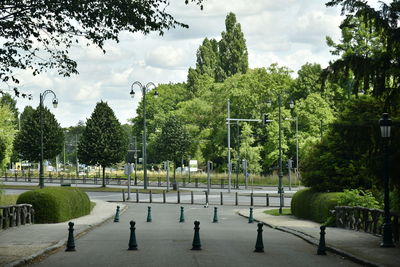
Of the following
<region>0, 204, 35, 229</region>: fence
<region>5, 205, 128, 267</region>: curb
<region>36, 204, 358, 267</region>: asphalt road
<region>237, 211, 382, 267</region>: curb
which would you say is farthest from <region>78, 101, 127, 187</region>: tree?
<region>36, 204, 358, 267</region>: asphalt road

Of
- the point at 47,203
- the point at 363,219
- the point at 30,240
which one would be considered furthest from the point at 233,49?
the point at 30,240

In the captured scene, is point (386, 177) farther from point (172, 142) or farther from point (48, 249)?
point (172, 142)

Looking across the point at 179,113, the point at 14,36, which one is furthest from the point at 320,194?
the point at 179,113

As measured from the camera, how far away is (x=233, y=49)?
109625 millimetres

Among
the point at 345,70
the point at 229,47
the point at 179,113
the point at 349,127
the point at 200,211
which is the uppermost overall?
the point at 229,47

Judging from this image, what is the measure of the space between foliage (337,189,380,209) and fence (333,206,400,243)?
432 mm

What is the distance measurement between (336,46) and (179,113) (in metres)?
43.5

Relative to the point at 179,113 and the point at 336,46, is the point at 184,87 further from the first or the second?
the point at 336,46

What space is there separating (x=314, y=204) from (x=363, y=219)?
6978 mm

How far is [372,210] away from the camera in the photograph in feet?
74.7

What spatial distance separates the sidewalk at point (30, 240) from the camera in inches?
638

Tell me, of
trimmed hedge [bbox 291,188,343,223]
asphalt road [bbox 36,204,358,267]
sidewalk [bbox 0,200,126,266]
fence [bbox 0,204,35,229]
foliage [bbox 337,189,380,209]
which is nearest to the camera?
asphalt road [bbox 36,204,358,267]

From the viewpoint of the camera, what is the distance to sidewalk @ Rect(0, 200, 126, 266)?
16.2 metres

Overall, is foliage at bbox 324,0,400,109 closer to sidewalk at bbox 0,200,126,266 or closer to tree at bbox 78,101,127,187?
sidewalk at bbox 0,200,126,266
